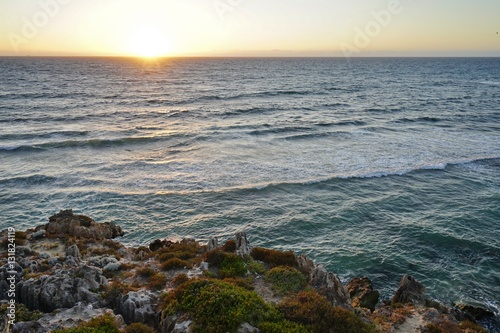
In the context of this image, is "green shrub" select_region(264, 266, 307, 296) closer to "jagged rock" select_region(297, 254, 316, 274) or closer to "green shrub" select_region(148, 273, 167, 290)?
"jagged rock" select_region(297, 254, 316, 274)

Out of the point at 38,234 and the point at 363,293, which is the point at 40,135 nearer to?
A: the point at 38,234

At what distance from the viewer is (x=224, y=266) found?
1775 cm

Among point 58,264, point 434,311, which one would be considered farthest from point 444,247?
point 58,264

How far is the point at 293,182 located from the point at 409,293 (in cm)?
1841

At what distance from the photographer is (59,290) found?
15.0 meters

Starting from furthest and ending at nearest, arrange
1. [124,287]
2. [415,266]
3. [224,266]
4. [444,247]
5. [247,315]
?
[444,247] → [415,266] → [224,266] → [124,287] → [247,315]

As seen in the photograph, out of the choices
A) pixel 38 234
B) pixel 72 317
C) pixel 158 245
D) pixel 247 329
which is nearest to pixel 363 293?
pixel 247 329

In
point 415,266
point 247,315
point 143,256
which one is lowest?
point 415,266

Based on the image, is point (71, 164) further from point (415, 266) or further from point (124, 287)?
point (415, 266)

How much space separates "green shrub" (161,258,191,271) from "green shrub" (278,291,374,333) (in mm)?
6297

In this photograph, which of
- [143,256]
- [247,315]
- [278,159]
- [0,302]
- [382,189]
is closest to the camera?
[247,315]

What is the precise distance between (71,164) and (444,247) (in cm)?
3795

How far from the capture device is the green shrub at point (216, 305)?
12483 millimetres

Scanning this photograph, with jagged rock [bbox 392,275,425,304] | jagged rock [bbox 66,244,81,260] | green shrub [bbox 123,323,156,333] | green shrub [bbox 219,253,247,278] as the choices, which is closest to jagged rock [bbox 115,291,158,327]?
green shrub [bbox 123,323,156,333]
